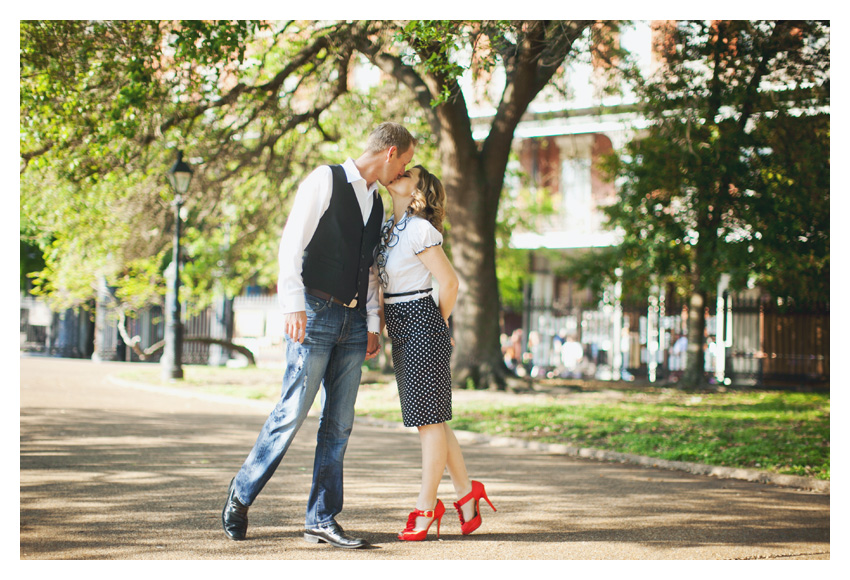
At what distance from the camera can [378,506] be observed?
4914 mm

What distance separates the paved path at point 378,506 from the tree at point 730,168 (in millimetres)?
6488

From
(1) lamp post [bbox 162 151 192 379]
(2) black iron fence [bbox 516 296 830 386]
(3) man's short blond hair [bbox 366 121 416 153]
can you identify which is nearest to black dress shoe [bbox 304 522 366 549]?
(3) man's short blond hair [bbox 366 121 416 153]

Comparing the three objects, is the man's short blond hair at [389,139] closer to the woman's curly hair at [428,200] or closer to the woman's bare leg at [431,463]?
the woman's curly hair at [428,200]

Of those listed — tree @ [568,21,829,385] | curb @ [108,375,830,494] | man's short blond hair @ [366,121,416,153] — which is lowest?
curb @ [108,375,830,494]

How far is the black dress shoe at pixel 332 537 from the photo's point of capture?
12.5 feet

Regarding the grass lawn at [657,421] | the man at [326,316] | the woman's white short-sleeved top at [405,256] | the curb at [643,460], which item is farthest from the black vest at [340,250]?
the grass lawn at [657,421]

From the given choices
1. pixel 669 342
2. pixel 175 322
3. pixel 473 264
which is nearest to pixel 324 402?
pixel 473 264

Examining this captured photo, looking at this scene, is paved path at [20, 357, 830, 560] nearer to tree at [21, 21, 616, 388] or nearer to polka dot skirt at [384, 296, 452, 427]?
polka dot skirt at [384, 296, 452, 427]

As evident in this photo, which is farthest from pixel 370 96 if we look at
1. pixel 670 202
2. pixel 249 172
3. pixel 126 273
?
pixel 126 273

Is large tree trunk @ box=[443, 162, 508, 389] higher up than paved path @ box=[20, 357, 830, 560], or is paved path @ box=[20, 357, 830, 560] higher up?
large tree trunk @ box=[443, 162, 508, 389]

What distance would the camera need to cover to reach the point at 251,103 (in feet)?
42.0

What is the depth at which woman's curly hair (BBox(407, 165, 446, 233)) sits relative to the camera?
13.5 feet

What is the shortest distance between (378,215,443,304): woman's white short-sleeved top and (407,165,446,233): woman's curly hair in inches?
2.4

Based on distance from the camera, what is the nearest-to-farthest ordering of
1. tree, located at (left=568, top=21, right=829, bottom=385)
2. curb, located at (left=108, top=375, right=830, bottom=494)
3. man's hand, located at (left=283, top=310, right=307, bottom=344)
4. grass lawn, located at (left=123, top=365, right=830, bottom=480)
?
man's hand, located at (left=283, top=310, right=307, bottom=344), curb, located at (left=108, top=375, right=830, bottom=494), grass lawn, located at (left=123, top=365, right=830, bottom=480), tree, located at (left=568, top=21, right=829, bottom=385)
